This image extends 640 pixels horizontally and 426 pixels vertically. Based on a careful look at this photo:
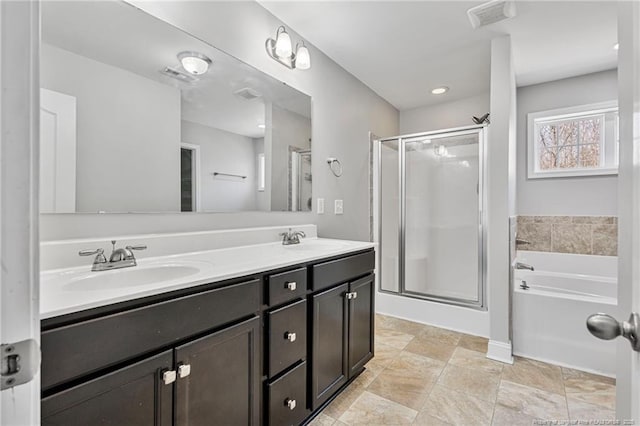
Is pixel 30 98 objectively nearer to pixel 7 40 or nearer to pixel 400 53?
pixel 7 40

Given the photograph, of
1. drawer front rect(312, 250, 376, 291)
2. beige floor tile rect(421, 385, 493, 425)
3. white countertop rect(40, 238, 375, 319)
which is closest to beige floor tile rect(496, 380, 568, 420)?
beige floor tile rect(421, 385, 493, 425)

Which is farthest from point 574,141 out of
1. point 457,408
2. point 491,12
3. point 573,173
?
point 457,408

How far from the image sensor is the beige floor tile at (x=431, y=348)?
2.28m

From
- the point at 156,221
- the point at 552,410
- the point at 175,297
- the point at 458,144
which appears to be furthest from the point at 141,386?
the point at 458,144

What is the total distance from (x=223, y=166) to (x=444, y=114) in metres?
2.98

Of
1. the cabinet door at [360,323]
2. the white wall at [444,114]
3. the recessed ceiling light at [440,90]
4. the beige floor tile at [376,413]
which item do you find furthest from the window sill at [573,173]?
the beige floor tile at [376,413]

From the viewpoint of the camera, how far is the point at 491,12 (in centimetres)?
195

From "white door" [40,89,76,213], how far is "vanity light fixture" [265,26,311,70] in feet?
4.05

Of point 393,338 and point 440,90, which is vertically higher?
point 440,90

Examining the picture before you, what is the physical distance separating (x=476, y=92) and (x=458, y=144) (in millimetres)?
793

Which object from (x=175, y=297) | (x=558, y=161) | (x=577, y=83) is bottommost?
(x=175, y=297)

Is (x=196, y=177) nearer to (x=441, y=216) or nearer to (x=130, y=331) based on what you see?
(x=130, y=331)

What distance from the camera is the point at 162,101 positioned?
147cm

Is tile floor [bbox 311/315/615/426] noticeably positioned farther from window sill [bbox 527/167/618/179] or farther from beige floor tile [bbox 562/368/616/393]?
window sill [bbox 527/167/618/179]
